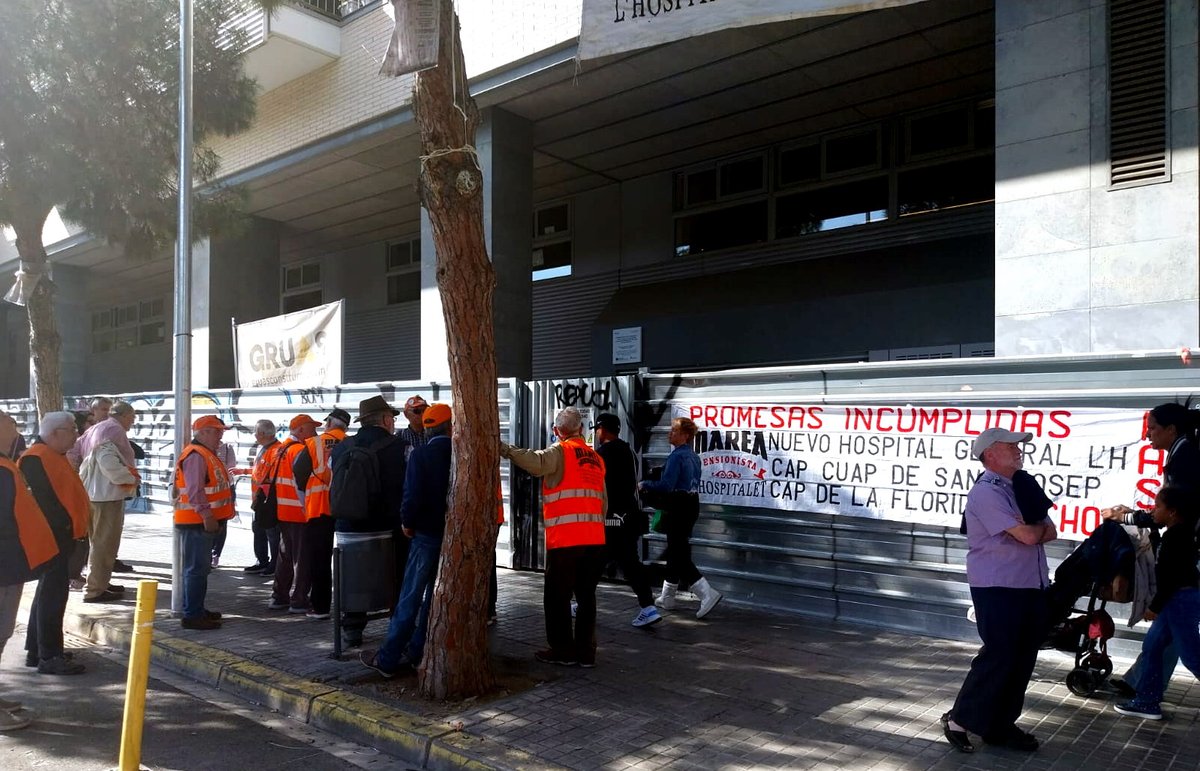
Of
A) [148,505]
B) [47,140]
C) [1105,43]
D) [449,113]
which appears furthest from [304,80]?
[1105,43]

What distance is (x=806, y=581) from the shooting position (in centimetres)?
795

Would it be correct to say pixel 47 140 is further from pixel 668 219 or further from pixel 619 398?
pixel 668 219

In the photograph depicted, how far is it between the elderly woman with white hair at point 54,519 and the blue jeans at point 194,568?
1046 millimetres

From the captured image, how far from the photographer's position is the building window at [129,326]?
92.0ft

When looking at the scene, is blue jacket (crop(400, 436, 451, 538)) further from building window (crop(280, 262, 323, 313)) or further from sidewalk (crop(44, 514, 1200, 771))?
building window (crop(280, 262, 323, 313))

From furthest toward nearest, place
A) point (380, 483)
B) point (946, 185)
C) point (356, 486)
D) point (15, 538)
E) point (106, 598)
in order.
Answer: point (946, 185) → point (106, 598) → point (380, 483) → point (356, 486) → point (15, 538)

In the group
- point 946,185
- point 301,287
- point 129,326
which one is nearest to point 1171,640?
point 946,185

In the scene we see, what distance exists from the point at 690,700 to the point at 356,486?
2867 millimetres

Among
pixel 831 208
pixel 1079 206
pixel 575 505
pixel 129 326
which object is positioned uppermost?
pixel 831 208

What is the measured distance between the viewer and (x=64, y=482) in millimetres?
6441

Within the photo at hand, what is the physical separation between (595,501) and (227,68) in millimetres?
10489

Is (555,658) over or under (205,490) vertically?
under

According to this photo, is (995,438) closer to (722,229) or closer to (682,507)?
(682,507)

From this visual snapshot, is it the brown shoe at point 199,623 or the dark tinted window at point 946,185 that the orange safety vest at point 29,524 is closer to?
the brown shoe at point 199,623
